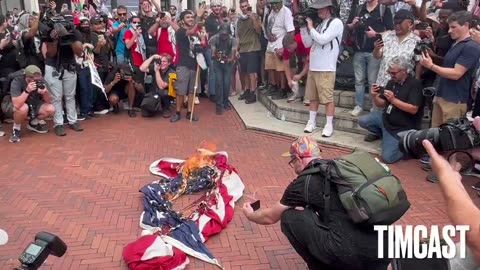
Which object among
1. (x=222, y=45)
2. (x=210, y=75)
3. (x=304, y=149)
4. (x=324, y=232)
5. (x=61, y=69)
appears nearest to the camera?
(x=324, y=232)

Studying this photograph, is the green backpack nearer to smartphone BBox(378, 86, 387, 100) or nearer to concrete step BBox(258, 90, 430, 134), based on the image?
smartphone BBox(378, 86, 387, 100)

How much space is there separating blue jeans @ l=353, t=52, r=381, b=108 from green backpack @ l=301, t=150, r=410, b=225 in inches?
163

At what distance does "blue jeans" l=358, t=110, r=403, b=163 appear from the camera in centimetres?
587

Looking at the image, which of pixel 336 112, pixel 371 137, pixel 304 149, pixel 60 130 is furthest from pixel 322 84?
pixel 60 130

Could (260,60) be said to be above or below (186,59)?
below

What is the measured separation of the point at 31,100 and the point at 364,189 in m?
6.10

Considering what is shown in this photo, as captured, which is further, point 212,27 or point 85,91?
point 212,27

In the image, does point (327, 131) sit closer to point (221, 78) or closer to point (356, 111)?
point (356, 111)

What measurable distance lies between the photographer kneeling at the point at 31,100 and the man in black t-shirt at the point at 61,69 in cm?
15

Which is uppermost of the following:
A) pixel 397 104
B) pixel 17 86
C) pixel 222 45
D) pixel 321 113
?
pixel 222 45

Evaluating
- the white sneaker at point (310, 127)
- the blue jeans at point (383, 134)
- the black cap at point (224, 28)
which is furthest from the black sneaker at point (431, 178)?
the black cap at point (224, 28)

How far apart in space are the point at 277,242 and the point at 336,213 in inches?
55.5

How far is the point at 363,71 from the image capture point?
6879 millimetres

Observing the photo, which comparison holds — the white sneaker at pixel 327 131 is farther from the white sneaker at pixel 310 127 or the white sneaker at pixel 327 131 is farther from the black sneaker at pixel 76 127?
the black sneaker at pixel 76 127
